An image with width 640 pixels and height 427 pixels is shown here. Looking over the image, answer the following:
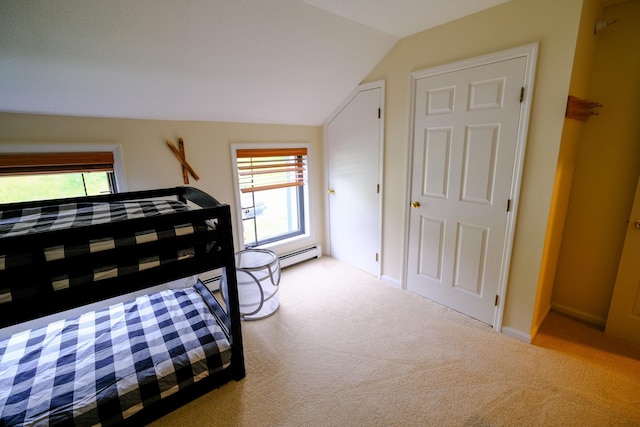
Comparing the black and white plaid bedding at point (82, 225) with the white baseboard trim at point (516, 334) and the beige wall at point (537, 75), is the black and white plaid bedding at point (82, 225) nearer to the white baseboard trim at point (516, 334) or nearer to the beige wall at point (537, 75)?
the beige wall at point (537, 75)

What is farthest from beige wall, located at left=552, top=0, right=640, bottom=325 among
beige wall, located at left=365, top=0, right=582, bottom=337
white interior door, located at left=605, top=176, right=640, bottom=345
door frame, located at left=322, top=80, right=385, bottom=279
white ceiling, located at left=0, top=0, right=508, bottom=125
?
door frame, located at left=322, top=80, right=385, bottom=279

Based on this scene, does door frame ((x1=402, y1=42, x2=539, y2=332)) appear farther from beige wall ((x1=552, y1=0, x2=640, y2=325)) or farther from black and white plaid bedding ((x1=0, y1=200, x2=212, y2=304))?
black and white plaid bedding ((x1=0, y1=200, x2=212, y2=304))

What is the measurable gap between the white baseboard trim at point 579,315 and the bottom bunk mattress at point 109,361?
2.73 metres

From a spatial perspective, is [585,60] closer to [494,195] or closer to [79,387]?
[494,195]

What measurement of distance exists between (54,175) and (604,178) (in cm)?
402

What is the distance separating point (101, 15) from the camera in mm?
1418

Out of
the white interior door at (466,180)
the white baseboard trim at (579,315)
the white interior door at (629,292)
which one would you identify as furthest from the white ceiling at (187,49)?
the white baseboard trim at (579,315)

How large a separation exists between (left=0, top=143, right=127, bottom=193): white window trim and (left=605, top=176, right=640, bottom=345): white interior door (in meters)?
3.71

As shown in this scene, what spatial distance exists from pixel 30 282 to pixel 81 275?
0.16m

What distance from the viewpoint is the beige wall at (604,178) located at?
190 centimetres

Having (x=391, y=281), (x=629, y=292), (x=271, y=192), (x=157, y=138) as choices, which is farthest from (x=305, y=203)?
(x=629, y=292)

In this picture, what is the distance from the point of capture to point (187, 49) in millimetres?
1758

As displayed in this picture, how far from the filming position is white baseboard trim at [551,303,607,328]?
7.36 feet

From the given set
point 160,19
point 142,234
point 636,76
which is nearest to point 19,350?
point 142,234
